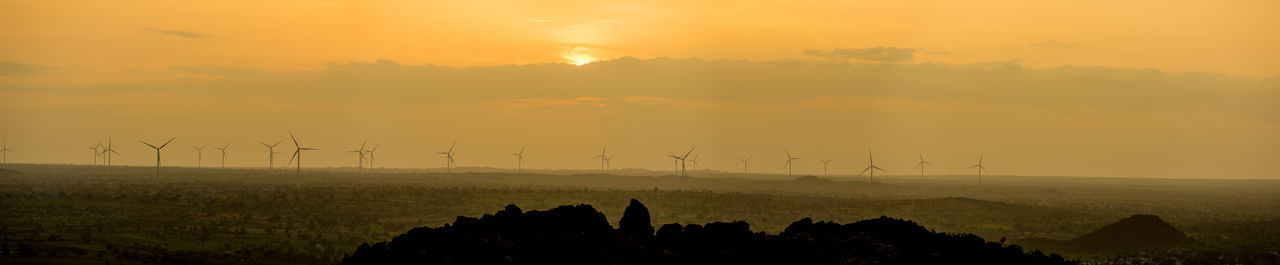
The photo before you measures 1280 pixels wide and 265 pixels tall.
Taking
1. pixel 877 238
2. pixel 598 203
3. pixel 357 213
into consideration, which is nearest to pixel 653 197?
pixel 598 203

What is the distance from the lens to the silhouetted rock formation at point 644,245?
24.3 metres

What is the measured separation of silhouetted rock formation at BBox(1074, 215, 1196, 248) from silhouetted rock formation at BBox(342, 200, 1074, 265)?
37723 mm

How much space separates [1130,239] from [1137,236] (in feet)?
2.21

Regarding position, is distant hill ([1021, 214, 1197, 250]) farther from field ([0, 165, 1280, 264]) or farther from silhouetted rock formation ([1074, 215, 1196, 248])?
field ([0, 165, 1280, 264])

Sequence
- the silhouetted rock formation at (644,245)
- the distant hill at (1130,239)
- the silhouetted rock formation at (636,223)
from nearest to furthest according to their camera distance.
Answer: the silhouetted rock formation at (644,245), the silhouetted rock formation at (636,223), the distant hill at (1130,239)

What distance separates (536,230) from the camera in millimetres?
26594

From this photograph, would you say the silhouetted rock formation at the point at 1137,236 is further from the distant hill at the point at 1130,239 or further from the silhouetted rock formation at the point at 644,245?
the silhouetted rock formation at the point at 644,245

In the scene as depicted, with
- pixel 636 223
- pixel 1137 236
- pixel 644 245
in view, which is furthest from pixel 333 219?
pixel 644 245

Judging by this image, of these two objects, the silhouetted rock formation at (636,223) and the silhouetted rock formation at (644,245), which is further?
the silhouetted rock formation at (636,223)

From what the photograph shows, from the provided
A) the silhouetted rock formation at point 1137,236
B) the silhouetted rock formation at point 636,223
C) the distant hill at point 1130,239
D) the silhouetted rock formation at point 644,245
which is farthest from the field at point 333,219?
the silhouetted rock formation at point 644,245

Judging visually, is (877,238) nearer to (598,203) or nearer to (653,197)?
(598,203)

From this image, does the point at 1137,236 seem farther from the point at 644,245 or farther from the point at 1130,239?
the point at 644,245

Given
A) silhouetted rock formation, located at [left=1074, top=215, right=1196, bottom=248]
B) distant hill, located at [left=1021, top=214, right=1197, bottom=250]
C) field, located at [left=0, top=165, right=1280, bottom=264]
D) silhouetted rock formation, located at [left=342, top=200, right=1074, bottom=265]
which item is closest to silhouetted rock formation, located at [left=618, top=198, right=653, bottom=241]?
silhouetted rock formation, located at [left=342, top=200, right=1074, bottom=265]

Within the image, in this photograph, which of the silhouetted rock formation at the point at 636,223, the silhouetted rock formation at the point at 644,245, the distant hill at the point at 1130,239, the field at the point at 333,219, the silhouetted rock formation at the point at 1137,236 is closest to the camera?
the silhouetted rock formation at the point at 644,245
